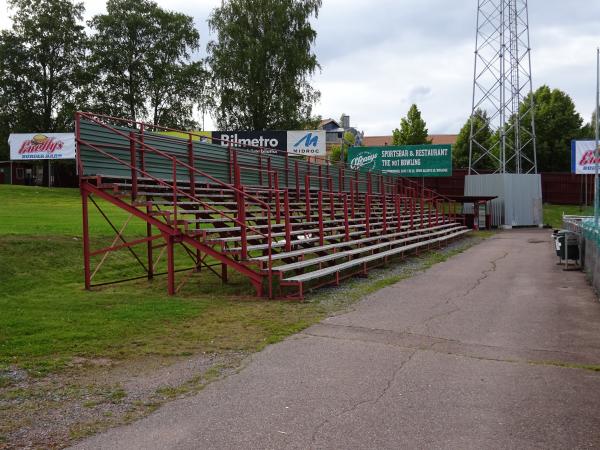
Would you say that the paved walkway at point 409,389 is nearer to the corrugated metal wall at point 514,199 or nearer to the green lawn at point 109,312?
the green lawn at point 109,312

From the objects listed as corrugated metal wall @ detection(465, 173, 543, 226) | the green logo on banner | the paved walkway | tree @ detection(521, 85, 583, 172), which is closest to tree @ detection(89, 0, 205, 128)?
the green logo on banner

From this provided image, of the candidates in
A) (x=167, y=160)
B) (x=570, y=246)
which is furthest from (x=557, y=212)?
(x=167, y=160)

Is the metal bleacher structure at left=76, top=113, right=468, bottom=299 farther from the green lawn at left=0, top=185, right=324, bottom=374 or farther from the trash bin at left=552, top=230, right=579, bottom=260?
the trash bin at left=552, top=230, right=579, bottom=260

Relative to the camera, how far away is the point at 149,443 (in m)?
4.11

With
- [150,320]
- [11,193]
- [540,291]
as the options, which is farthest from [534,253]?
[11,193]

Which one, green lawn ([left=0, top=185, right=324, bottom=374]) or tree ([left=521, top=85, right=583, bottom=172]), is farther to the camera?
tree ([left=521, top=85, right=583, bottom=172])

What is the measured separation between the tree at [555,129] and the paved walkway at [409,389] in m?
49.3

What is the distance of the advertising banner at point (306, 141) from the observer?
34.6 metres

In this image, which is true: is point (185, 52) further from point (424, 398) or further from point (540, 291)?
point (424, 398)

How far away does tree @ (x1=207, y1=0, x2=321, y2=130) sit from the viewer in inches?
1703

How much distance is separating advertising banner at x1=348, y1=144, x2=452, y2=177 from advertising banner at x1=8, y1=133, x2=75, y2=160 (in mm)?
18727

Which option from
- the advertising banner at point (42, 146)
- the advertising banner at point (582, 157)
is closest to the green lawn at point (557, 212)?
the advertising banner at point (582, 157)

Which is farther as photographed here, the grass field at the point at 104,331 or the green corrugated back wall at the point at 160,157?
the green corrugated back wall at the point at 160,157

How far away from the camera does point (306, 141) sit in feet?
114
